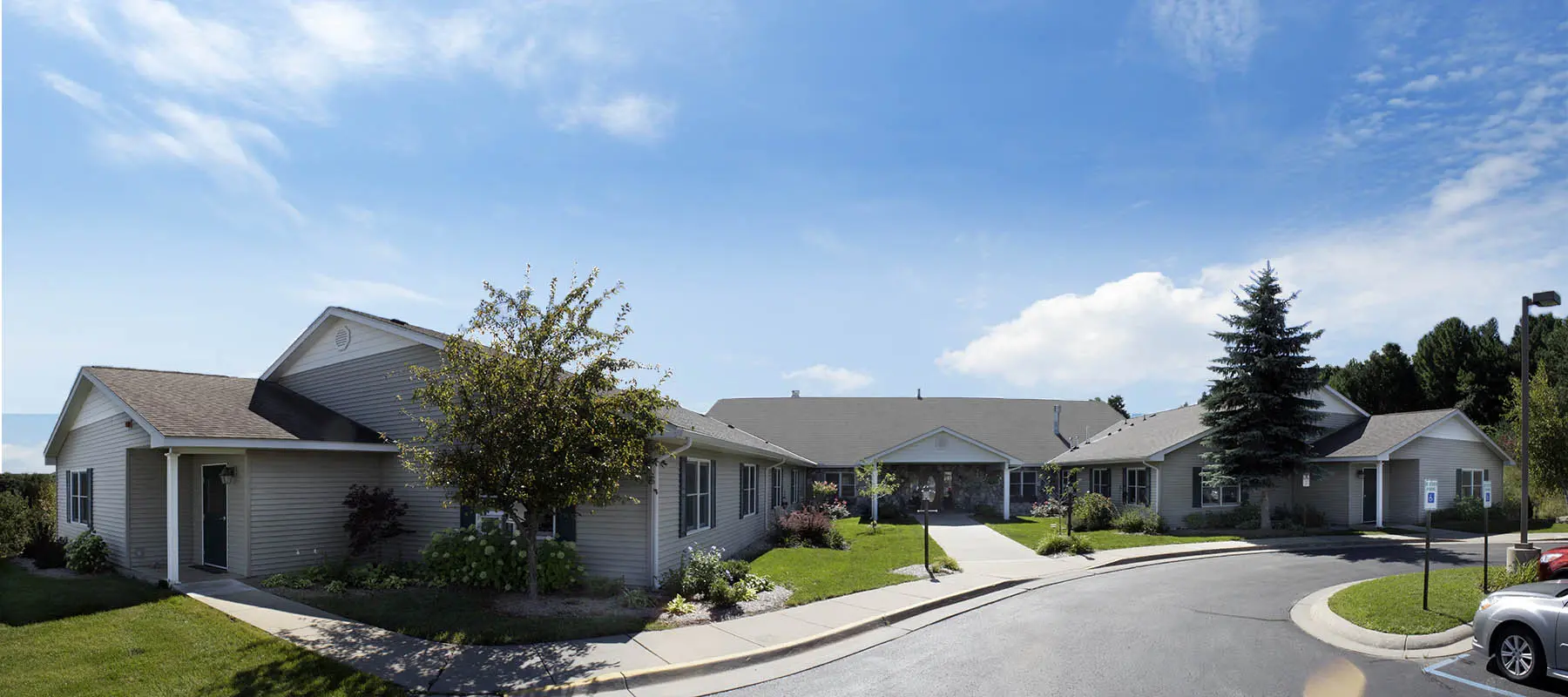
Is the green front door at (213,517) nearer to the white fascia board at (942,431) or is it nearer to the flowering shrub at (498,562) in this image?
the flowering shrub at (498,562)

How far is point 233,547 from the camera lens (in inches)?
572

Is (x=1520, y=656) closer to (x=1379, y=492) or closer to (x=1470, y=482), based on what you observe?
(x=1379, y=492)

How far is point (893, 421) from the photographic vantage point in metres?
41.1

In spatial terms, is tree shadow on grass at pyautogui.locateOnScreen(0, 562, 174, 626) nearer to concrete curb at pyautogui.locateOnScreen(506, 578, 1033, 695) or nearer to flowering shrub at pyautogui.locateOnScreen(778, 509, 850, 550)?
concrete curb at pyautogui.locateOnScreen(506, 578, 1033, 695)

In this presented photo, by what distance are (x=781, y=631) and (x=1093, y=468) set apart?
26.6 metres

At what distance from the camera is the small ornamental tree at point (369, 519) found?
14727mm

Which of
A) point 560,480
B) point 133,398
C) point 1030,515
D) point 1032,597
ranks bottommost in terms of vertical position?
point 1030,515

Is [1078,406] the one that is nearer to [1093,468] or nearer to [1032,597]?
[1093,468]

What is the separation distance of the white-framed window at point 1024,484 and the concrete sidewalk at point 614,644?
935 inches

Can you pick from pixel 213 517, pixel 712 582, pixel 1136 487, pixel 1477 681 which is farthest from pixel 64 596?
pixel 1136 487

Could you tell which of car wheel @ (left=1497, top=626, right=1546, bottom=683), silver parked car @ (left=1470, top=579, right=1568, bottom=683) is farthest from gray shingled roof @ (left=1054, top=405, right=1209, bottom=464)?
car wheel @ (left=1497, top=626, right=1546, bottom=683)

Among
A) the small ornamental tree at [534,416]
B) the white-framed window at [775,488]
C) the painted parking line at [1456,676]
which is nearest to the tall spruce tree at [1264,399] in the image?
the white-framed window at [775,488]

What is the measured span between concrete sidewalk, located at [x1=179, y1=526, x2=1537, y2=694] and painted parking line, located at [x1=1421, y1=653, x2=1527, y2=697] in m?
5.86

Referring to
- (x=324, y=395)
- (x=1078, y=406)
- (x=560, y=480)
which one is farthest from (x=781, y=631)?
(x=1078, y=406)
